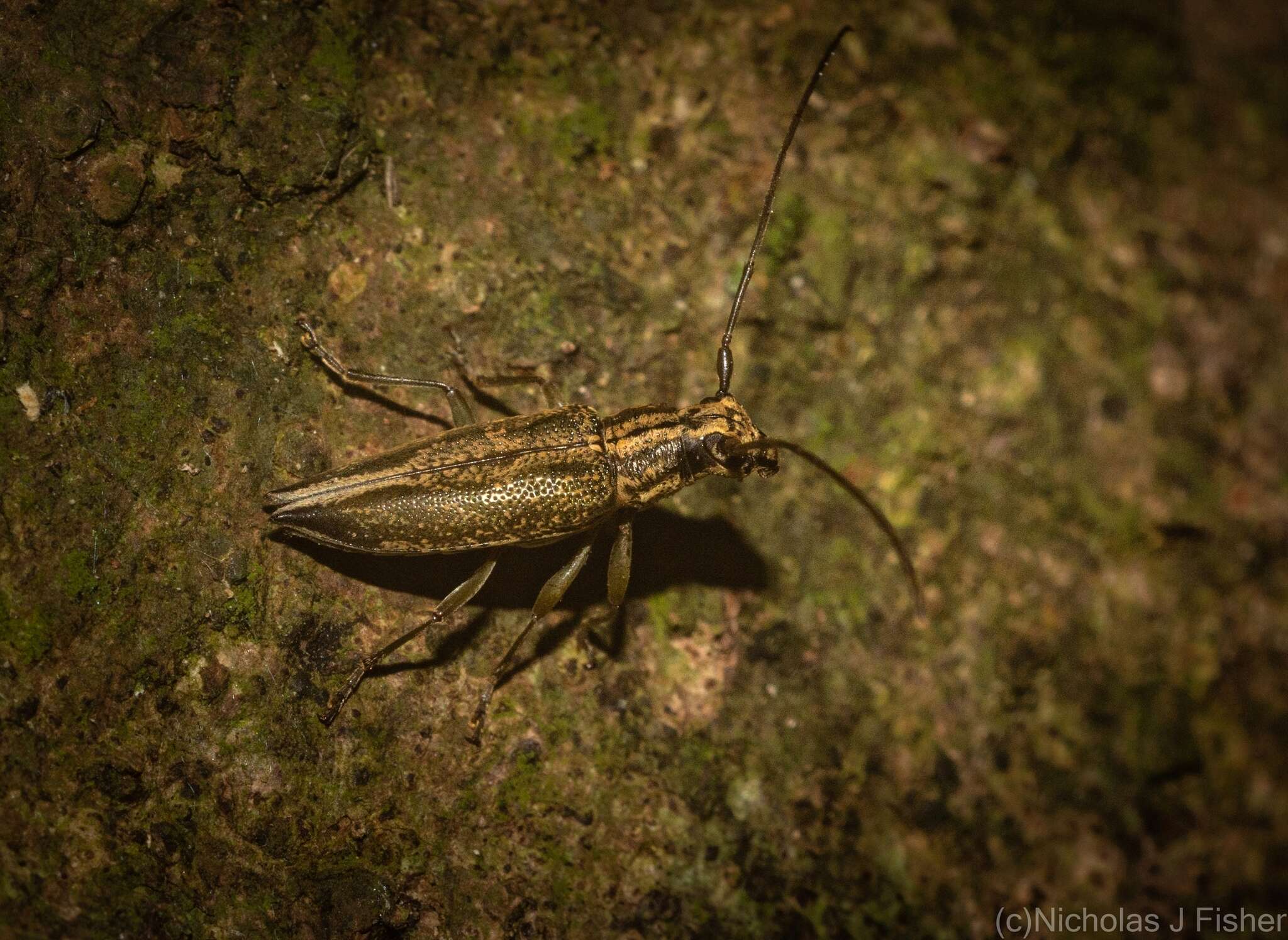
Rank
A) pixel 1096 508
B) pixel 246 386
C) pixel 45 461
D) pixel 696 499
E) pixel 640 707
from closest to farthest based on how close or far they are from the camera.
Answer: pixel 45 461 → pixel 246 386 → pixel 640 707 → pixel 696 499 → pixel 1096 508

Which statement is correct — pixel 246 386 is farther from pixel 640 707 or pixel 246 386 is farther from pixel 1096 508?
pixel 1096 508

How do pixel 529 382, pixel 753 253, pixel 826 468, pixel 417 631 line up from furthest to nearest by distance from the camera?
pixel 529 382 < pixel 753 253 < pixel 417 631 < pixel 826 468

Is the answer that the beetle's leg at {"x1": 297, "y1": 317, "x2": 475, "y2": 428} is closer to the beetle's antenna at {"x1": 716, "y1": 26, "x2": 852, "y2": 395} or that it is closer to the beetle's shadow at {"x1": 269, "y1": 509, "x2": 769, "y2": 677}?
the beetle's shadow at {"x1": 269, "y1": 509, "x2": 769, "y2": 677}

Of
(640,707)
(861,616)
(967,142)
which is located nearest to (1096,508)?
(861,616)

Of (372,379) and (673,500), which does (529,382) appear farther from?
(673,500)

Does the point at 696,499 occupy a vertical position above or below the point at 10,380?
below

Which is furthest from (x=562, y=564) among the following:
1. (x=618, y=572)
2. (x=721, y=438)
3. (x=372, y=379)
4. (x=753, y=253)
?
(x=753, y=253)

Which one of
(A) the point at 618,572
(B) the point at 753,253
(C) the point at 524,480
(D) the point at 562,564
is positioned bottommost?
(D) the point at 562,564
